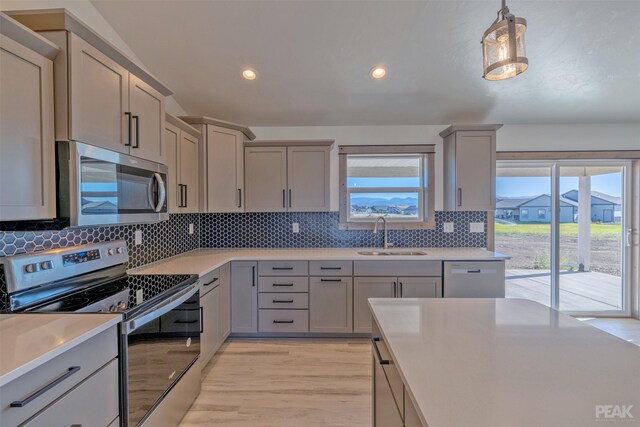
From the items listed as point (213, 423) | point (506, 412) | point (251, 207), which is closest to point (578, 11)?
point (506, 412)

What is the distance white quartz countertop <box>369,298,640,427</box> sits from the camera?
65 cm

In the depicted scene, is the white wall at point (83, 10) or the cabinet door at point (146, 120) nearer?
the white wall at point (83, 10)

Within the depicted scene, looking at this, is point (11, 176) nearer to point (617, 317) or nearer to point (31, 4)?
point (31, 4)

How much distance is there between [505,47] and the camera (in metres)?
1.25

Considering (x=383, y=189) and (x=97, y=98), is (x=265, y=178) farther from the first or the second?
(x=97, y=98)

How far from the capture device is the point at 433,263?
9.54 ft

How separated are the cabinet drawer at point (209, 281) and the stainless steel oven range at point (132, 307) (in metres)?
0.30

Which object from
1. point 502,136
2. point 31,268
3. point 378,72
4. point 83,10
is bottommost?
point 31,268

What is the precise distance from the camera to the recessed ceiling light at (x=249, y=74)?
270 centimetres

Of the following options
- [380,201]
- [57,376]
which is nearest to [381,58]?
[380,201]

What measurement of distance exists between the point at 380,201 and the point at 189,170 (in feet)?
7.17

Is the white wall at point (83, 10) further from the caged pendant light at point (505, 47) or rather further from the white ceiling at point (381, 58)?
the caged pendant light at point (505, 47)

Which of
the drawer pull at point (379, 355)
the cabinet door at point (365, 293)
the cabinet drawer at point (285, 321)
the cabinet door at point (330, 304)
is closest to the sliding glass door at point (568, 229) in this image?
the cabinet door at point (365, 293)

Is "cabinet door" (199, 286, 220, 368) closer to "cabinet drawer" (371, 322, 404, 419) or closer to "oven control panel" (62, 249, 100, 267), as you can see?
"oven control panel" (62, 249, 100, 267)
